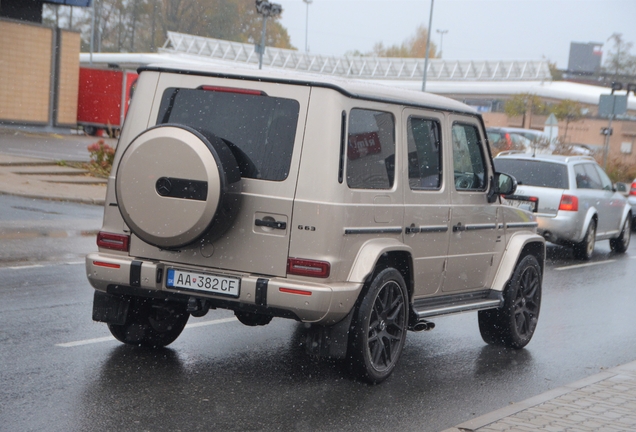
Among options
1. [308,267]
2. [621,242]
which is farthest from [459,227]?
[621,242]

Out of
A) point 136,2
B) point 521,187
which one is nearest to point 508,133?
point 521,187

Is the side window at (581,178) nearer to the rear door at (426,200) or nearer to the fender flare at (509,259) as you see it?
the fender flare at (509,259)

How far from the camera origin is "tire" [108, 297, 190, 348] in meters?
6.43

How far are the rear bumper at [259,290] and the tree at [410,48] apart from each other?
4252 inches

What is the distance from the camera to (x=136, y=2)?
6744 centimetres

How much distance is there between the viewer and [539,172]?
14836mm

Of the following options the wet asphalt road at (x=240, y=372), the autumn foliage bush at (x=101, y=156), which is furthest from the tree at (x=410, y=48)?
the wet asphalt road at (x=240, y=372)

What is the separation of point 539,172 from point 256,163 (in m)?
9.98

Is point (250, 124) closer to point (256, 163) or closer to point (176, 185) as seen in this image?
point (256, 163)

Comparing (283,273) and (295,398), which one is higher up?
(283,273)

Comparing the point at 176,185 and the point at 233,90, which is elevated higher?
the point at 233,90

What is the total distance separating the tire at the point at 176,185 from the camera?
17.8 feet

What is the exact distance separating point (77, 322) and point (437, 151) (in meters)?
3.27

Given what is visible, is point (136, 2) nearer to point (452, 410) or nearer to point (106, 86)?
point (106, 86)
